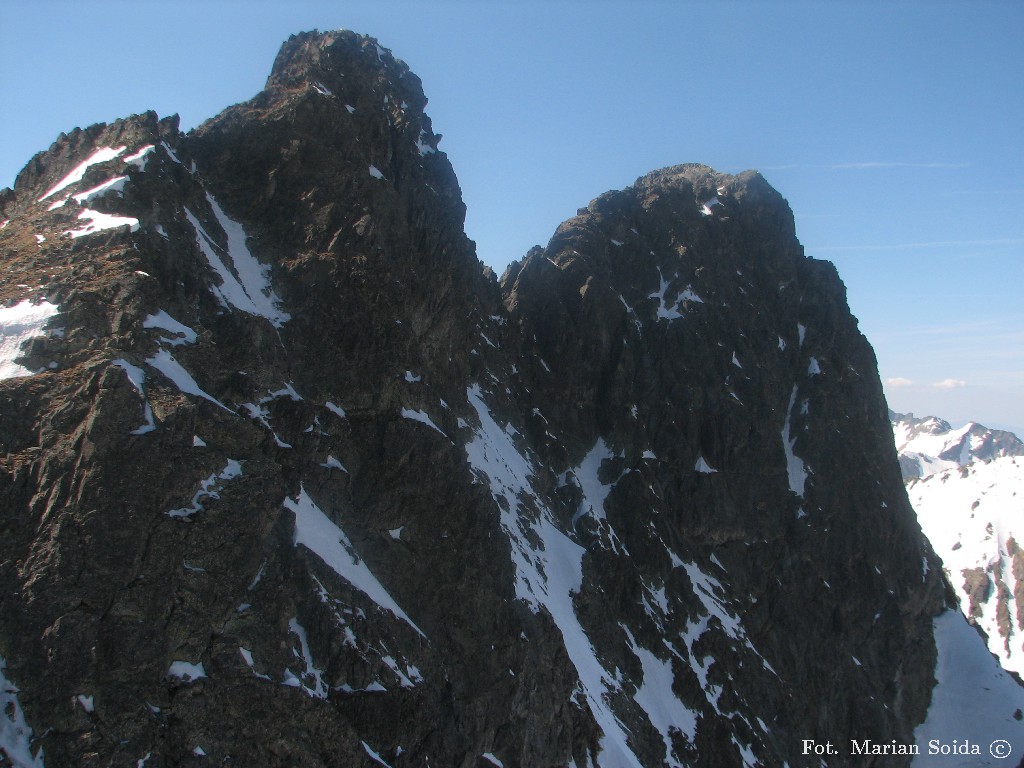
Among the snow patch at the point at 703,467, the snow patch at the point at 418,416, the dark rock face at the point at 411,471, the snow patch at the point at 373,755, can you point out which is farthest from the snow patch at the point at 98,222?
the snow patch at the point at 703,467

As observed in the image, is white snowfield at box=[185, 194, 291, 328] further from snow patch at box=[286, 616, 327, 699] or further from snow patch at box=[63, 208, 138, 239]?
snow patch at box=[286, 616, 327, 699]

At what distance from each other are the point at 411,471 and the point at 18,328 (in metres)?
20.7

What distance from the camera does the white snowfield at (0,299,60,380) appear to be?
2555 cm

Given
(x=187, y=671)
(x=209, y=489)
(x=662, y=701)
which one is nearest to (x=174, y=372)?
(x=209, y=489)

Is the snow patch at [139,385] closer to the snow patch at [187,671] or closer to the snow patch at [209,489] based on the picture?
the snow patch at [209,489]

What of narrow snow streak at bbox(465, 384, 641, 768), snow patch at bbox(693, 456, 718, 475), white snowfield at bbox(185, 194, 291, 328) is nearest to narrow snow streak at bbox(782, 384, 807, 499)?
snow patch at bbox(693, 456, 718, 475)

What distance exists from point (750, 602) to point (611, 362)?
30.3 meters

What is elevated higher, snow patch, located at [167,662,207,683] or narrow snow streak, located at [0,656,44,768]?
snow patch, located at [167,662,207,683]

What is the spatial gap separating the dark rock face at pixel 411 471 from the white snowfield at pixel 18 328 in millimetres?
392

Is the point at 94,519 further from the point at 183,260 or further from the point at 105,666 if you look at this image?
the point at 183,260

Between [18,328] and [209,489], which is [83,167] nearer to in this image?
[18,328]

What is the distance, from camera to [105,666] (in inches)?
856

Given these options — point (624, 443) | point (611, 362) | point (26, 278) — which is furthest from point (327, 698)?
point (611, 362)

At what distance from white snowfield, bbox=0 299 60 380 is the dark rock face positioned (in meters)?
0.39
